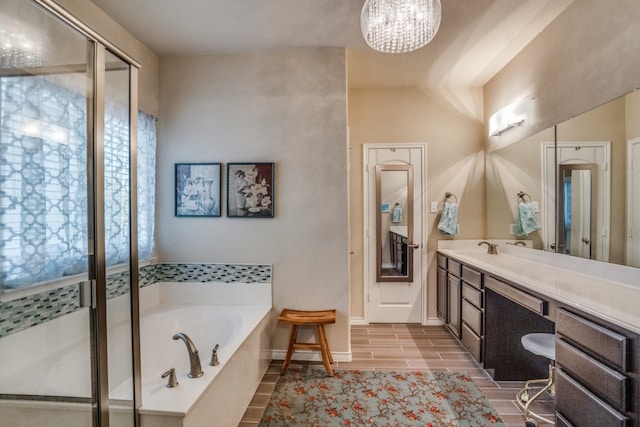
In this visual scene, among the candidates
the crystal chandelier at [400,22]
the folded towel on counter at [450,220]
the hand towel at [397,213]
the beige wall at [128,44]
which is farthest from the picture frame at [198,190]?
the folded towel on counter at [450,220]

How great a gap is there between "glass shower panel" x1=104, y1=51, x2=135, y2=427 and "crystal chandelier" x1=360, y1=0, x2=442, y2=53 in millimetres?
1277

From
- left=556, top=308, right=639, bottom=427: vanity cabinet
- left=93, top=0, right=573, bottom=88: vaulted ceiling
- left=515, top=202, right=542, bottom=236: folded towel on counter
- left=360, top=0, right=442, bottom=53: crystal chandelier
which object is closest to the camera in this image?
left=556, top=308, right=639, bottom=427: vanity cabinet

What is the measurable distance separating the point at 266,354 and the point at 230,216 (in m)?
1.22

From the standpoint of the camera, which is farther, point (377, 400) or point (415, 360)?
point (415, 360)

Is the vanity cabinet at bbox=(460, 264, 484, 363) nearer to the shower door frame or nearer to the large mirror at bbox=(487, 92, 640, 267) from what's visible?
the large mirror at bbox=(487, 92, 640, 267)

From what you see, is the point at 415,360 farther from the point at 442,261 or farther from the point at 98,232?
the point at 98,232

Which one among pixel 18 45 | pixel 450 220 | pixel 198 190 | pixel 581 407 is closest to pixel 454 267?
pixel 450 220

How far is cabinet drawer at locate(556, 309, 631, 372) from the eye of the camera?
4.00 feet

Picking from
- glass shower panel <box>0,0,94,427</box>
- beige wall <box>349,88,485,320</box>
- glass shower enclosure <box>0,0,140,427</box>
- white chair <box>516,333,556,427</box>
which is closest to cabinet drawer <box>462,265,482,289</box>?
white chair <box>516,333,556,427</box>

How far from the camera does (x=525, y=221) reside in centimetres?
280

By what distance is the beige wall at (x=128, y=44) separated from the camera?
2051mm

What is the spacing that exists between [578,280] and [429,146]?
201cm

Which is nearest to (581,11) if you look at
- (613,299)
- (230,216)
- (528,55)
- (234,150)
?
(528,55)

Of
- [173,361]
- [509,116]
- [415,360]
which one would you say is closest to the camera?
[173,361]
